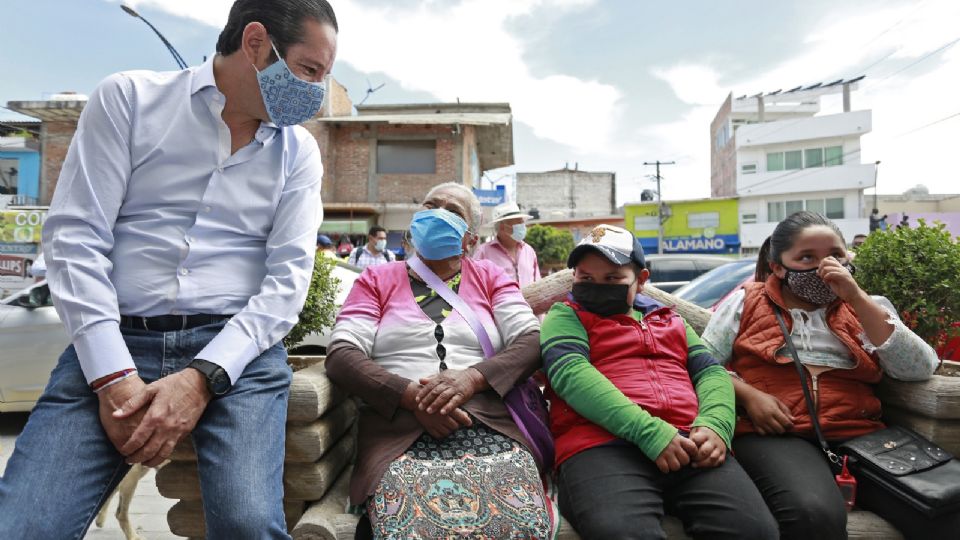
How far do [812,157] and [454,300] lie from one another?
134 feet

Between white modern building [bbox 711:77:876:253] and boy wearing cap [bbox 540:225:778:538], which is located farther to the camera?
white modern building [bbox 711:77:876:253]

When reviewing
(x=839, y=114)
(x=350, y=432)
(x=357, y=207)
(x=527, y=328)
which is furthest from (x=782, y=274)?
(x=839, y=114)

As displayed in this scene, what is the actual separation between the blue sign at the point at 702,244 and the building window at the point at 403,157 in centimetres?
→ 1856

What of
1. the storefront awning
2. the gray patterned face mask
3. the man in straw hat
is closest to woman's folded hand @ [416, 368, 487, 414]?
the gray patterned face mask

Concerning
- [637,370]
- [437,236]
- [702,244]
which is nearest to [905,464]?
[637,370]

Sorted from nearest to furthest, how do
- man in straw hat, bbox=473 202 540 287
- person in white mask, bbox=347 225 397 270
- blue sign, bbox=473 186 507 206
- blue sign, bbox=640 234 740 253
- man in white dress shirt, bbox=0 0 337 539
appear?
man in white dress shirt, bbox=0 0 337 539, man in straw hat, bbox=473 202 540 287, person in white mask, bbox=347 225 397 270, blue sign, bbox=473 186 507 206, blue sign, bbox=640 234 740 253

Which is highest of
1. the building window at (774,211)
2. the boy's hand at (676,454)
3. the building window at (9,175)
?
the building window at (9,175)

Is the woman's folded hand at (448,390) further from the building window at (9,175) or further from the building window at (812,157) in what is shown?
the building window at (812,157)

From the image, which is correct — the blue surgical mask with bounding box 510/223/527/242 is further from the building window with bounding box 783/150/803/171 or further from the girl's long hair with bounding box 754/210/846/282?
the building window with bounding box 783/150/803/171

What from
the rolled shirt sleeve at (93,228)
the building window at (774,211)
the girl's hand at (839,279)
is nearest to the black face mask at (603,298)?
the girl's hand at (839,279)

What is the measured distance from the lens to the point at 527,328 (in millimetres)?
2432

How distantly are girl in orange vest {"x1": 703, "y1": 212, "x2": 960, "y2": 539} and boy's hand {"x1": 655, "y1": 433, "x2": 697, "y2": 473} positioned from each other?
36 cm

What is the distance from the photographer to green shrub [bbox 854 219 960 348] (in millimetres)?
2799

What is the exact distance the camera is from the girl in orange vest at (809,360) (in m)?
2.09
